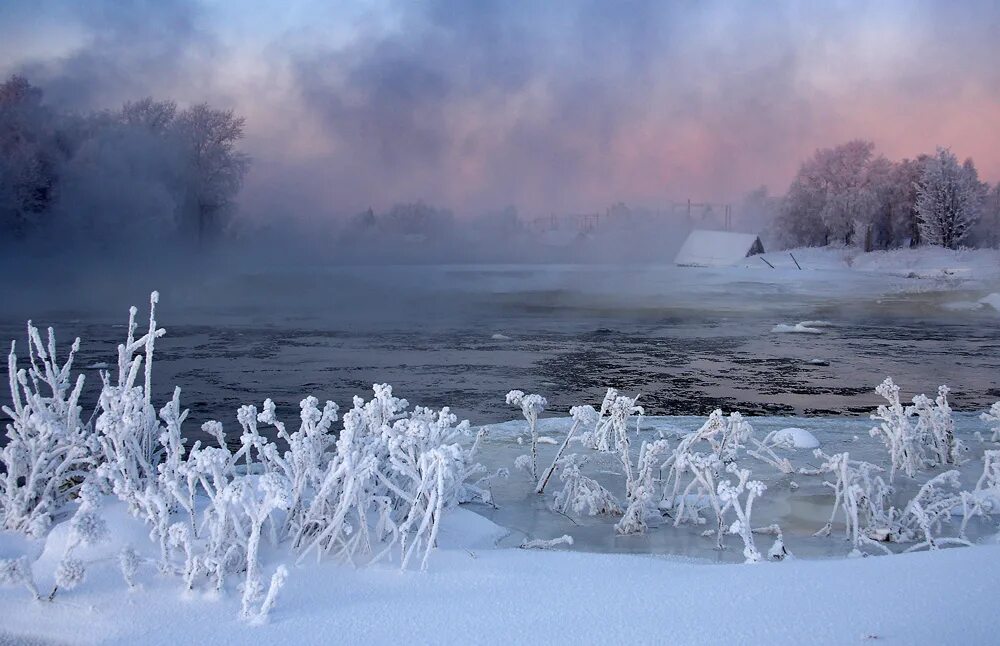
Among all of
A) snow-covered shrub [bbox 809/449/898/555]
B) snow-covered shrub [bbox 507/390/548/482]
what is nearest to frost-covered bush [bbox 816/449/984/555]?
snow-covered shrub [bbox 809/449/898/555]

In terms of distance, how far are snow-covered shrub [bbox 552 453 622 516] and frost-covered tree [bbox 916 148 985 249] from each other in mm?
39180

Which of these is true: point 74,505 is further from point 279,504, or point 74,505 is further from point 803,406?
point 803,406

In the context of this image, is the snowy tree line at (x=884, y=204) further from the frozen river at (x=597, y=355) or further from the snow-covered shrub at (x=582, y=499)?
the snow-covered shrub at (x=582, y=499)

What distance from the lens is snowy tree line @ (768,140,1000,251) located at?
3983 cm

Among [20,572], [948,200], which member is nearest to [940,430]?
[20,572]

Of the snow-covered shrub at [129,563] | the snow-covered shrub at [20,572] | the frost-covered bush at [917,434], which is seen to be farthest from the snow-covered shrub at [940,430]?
the snow-covered shrub at [20,572]

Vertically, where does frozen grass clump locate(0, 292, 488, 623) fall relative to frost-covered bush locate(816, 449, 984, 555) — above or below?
above

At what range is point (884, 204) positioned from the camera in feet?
140

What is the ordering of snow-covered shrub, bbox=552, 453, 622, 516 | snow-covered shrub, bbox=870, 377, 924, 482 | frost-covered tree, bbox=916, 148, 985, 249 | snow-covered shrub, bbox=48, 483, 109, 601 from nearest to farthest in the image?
snow-covered shrub, bbox=48, 483, 109, 601
snow-covered shrub, bbox=552, 453, 622, 516
snow-covered shrub, bbox=870, 377, 924, 482
frost-covered tree, bbox=916, 148, 985, 249

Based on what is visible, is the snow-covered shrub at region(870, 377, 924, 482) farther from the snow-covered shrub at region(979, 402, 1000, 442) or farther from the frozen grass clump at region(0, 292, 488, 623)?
the frozen grass clump at region(0, 292, 488, 623)

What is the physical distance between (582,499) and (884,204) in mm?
42099

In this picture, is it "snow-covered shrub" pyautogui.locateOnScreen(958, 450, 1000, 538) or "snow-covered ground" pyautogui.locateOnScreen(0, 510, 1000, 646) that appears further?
"snow-covered shrub" pyautogui.locateOnScreen(958, 450, 1000, 538)

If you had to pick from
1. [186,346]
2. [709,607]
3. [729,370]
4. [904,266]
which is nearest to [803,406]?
[729,370]

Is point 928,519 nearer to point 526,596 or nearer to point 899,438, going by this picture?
point 899,438
